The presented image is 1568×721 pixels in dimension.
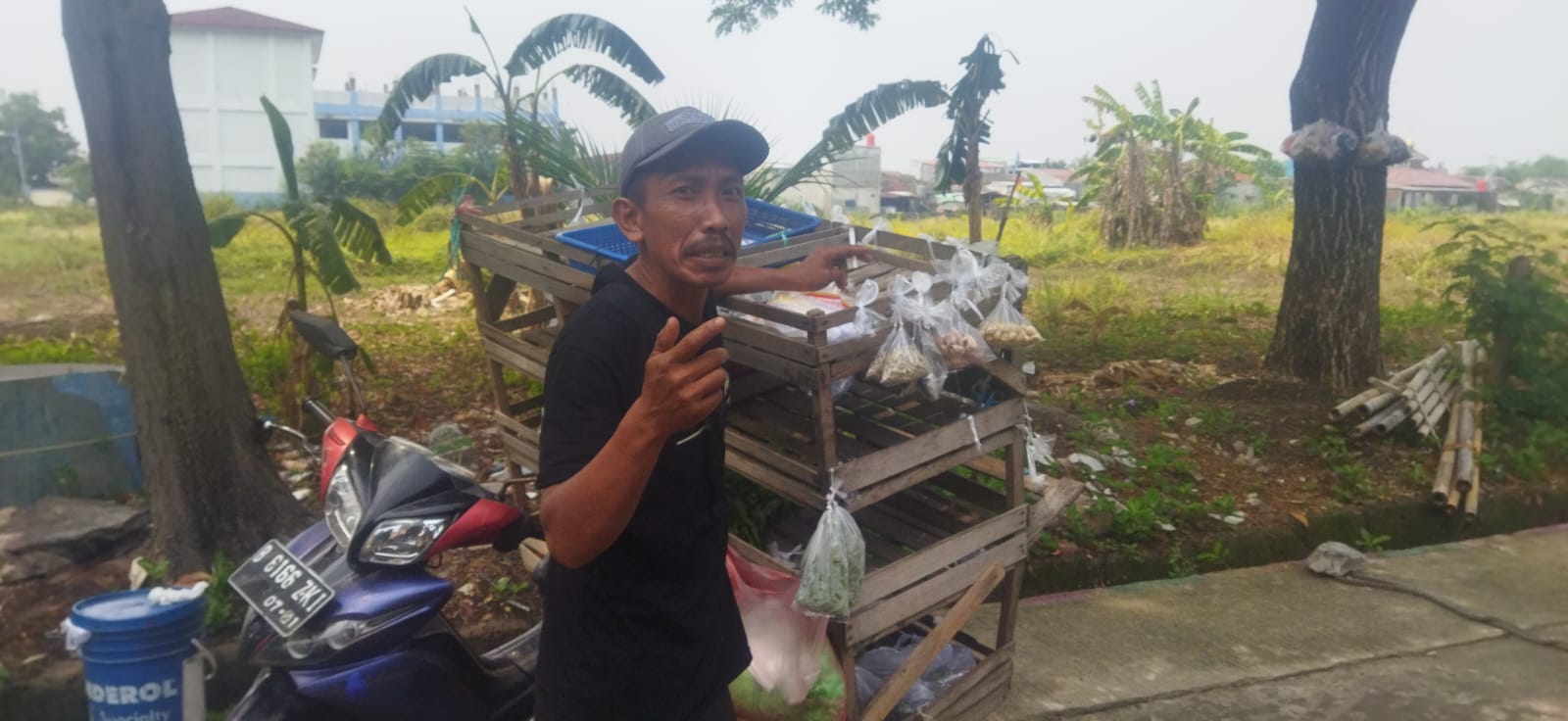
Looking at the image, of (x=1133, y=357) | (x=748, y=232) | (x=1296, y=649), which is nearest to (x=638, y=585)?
(x=748, y=232)

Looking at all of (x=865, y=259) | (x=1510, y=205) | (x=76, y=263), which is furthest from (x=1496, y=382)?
(x=1510, y=205)

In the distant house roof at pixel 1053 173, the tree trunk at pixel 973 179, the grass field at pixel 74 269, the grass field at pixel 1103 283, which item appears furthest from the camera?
the distant house roof at pixel 1053 173

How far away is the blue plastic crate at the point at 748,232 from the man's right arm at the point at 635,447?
1.24 meters

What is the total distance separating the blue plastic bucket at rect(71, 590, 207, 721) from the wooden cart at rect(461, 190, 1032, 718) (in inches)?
42.9

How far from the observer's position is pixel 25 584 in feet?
11.0

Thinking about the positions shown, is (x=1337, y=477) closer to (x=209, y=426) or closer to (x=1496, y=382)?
(x=1496, y=382)

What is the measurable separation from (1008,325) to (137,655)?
2184 millimetres

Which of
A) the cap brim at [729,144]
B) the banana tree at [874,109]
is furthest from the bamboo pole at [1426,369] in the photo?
the cap brim at [729,144]

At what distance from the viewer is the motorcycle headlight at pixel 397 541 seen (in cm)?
204

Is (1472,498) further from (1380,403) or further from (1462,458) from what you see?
(1380,403)

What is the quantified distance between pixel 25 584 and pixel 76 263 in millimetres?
6929

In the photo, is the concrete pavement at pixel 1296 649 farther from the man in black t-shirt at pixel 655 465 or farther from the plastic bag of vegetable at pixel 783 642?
the man in black t-shirt at pixel 655 465

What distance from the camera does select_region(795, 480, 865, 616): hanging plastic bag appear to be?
2.28m

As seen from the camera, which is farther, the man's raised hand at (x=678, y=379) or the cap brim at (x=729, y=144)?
the cap brim at (x=729, y=144)
